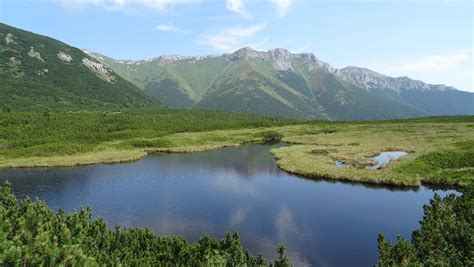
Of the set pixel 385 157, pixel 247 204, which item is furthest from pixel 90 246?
pixel 385 157

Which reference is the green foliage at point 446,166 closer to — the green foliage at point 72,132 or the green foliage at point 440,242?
the green foliage at point 440,242

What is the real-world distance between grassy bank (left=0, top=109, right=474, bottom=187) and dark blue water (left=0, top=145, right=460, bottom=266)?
7.96 metres

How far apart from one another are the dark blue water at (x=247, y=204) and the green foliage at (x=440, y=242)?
7.31 meters

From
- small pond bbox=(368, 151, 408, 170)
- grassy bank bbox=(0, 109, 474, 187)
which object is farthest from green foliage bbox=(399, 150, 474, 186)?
small pond bbox=(368, 151, 408, 170)

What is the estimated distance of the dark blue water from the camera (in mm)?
50219

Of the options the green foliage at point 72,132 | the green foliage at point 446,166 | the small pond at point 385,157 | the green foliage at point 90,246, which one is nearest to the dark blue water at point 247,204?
the green foliage at point 446,166

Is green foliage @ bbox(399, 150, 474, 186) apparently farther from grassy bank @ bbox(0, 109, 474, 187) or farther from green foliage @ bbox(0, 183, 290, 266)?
green foliage @ bbox(0, 183, 290, 266)

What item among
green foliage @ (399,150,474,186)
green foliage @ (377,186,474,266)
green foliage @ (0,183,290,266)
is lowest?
green foliage @ (0,183,290,266)

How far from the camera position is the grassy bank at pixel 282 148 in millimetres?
88750

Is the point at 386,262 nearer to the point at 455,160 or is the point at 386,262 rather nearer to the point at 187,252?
the point at 187,252

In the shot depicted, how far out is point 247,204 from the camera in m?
67.9

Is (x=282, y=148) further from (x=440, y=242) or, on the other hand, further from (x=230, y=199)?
(x=440, y=242)

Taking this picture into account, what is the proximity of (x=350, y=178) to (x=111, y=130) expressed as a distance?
122m

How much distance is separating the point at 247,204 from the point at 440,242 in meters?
35.5
